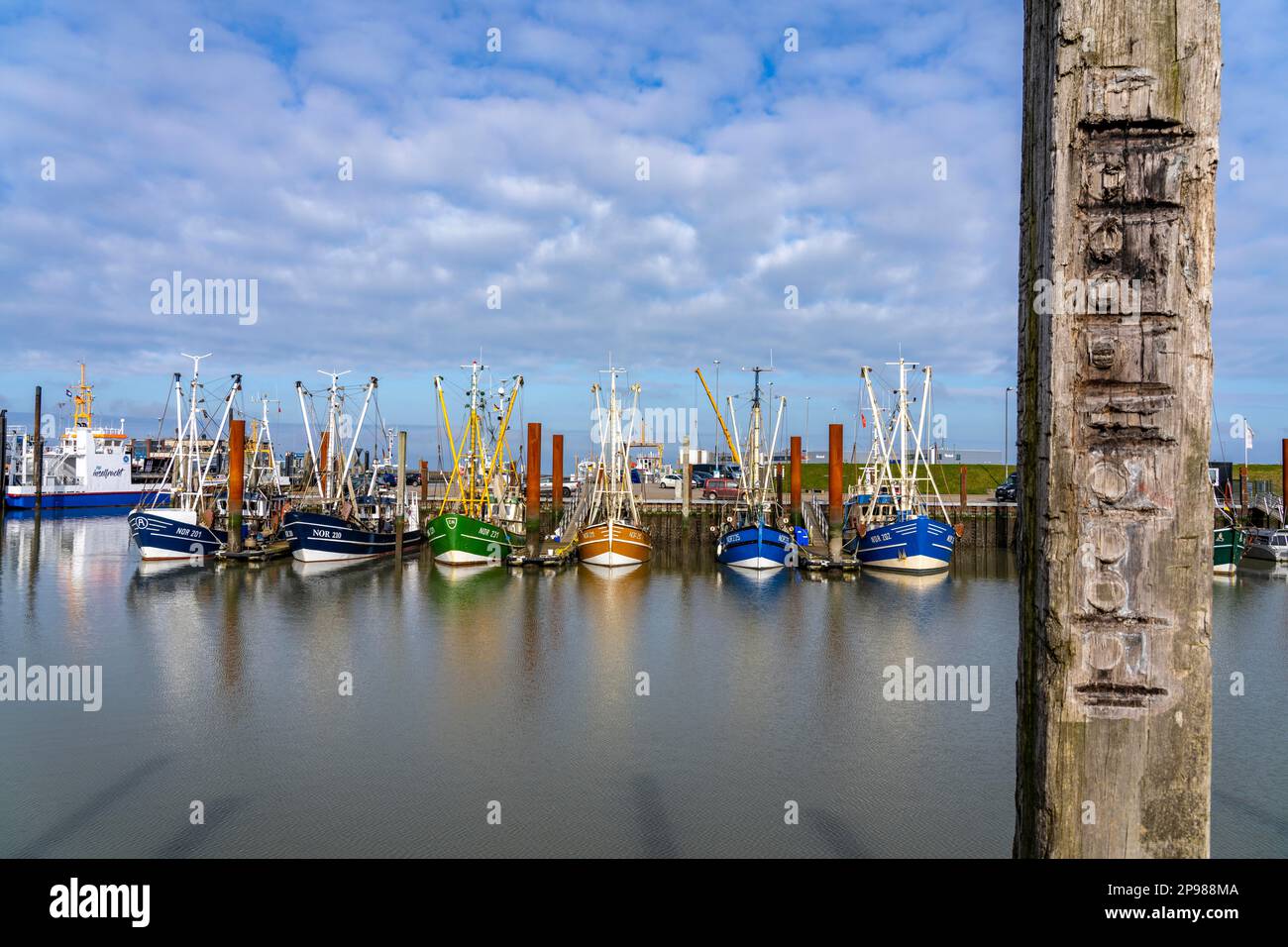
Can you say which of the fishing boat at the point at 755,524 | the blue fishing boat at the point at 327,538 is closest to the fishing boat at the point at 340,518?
the blue fishing boat at the point at 327,538

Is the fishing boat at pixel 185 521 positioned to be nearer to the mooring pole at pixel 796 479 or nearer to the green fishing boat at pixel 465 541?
the green fishing boat at pixel 465 541

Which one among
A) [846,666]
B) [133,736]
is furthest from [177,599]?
[846,666]

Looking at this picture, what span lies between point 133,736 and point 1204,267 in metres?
21.7

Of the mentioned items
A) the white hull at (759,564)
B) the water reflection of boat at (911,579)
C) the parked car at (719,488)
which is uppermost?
the parked car at (719,488)

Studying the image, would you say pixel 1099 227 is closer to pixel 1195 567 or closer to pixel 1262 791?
pixel 1195 567

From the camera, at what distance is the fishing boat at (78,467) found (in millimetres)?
97688

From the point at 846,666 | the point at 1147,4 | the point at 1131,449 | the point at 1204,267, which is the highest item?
the point at 1147,4

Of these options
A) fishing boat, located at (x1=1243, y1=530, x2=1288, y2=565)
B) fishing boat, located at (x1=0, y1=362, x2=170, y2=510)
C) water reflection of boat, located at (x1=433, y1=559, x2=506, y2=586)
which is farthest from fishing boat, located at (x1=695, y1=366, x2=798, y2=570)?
fishing boat, located at (x1=0, y1=362, x2=170, y2=510)

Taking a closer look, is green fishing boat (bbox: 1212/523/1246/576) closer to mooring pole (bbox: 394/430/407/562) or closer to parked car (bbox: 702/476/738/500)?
parked car (bbox: 702/476/738/500)

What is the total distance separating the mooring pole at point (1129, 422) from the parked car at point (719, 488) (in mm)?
78949

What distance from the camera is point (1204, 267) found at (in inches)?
134

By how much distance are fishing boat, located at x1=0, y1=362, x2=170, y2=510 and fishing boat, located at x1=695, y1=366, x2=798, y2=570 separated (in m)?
71.1

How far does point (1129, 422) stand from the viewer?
11.3ft

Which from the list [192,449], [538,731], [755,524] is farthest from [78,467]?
[538,731]
